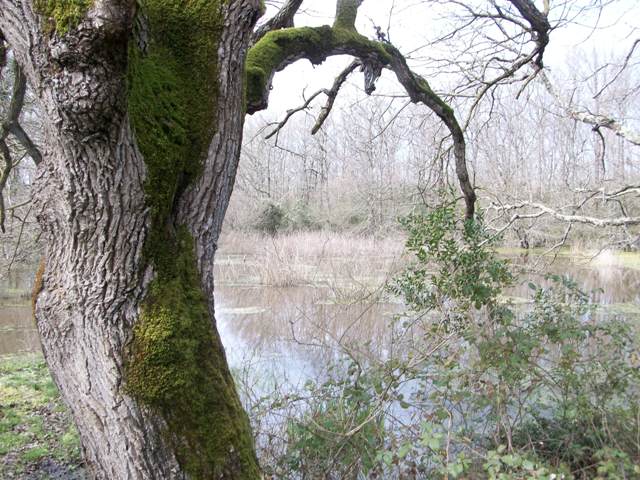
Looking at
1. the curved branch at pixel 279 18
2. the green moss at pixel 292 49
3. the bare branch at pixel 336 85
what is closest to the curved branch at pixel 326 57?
the green moss at pixel 292 49

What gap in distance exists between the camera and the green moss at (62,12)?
49.6 inches

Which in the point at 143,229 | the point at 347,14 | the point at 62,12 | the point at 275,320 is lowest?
the point at 275,320

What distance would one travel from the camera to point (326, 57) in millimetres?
2869

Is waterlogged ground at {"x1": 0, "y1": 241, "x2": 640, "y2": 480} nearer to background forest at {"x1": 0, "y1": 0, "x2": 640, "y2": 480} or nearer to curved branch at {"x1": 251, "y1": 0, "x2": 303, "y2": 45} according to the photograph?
background forest at {"x1": 0, "y1": 0, "x2": 640, "y2": 480}

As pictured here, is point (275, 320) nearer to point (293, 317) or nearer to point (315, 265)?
point (293, 317)

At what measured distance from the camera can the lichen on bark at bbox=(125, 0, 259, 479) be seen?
5.29ft

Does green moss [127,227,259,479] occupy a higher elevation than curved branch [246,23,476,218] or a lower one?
lower

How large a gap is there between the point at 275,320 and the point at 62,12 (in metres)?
7.88

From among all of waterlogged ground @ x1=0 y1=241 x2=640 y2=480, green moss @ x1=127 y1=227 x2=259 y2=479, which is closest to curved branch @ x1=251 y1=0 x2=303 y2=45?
green moss @ x1=127 y1=227 x2=259 y2=479

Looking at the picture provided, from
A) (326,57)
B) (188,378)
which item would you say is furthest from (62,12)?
(326,57)

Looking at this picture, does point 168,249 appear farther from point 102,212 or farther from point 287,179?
point 287,179

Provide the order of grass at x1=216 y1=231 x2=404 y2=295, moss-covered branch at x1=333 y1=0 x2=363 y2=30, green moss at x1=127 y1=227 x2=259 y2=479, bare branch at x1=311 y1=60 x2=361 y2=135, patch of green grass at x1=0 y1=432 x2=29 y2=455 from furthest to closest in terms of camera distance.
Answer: grass at x1=216 y1=231 x2=404 y2=295 < patch of green grass at x1=0 y1=432 x2=29 y2=455 < bare branch at x1=311 y1=60 x2=361 y2=135 < moss-covered branch at x1=333 y1=0 x2=363 y2=30 < green moss at x1=127 y1=227 x2=259 y2=479

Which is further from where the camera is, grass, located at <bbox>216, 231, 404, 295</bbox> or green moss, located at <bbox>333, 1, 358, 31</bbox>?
grass, located at <bbox>216, 231, 404, 295</bbox>

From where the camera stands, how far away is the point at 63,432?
4496 millimetres
